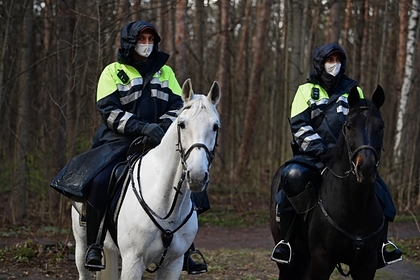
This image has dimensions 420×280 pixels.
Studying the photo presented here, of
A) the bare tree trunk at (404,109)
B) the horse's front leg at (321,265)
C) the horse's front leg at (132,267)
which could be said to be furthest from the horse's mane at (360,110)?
the bare tree trunk at (404,109)

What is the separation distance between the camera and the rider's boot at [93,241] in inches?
208

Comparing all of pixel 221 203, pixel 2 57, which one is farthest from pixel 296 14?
pixel 2 57

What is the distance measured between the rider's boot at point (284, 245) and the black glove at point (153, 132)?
159cm

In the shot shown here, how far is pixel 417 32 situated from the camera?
15.9 meters

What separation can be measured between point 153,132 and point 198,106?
95cm

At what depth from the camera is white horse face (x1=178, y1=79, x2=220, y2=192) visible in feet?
13.4

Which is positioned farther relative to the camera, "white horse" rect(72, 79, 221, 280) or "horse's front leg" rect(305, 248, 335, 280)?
"horse's front leg" rect(305, 248, 335, 280)

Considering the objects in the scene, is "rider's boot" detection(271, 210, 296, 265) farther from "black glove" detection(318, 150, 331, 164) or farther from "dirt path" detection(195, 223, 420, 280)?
"dirt path" detection(195, 223, 420, 280)

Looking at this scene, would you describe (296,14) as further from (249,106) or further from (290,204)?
(290,204)

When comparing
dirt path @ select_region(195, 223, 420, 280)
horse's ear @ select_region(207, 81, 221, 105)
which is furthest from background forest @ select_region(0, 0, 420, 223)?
horse's ear @ select_region(207, 81, 221, 105)

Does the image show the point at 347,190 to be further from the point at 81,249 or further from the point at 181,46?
the point at 181,46

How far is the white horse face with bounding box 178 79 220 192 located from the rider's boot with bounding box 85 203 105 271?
1.34m

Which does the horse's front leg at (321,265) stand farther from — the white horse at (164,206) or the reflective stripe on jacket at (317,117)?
the white horse at (164,206)

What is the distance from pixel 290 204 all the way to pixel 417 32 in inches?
443
